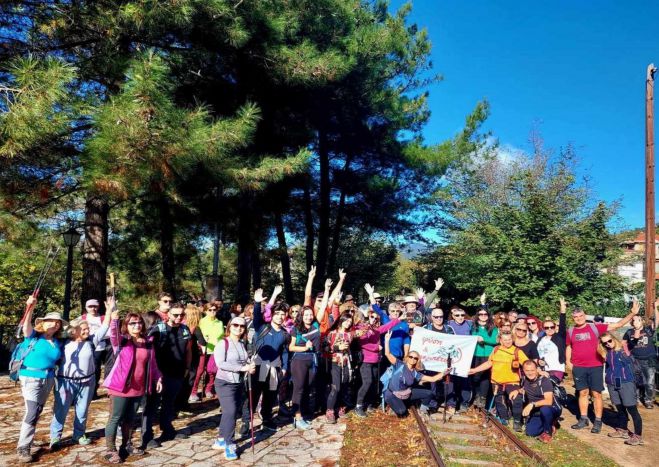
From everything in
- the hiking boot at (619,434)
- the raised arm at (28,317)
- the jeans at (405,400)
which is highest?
the raised arm at (28,317)

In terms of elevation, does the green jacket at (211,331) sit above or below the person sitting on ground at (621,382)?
above

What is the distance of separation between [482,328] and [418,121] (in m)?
13.4

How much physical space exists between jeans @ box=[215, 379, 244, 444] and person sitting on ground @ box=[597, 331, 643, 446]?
5.80 meters

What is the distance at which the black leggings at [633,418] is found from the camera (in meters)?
7.06

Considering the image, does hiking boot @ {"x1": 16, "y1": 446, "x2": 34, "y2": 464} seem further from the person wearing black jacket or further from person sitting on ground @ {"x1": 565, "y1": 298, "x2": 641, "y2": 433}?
person sitting on ground @ {"x1": 565, "y1": 298, "x2": 641, "y2": 433}

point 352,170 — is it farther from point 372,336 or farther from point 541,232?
point 372,336

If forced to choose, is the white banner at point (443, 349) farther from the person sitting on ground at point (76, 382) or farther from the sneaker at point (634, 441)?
the person sitting on ground at point (76, 382)

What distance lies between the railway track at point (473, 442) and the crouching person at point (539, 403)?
42 cm

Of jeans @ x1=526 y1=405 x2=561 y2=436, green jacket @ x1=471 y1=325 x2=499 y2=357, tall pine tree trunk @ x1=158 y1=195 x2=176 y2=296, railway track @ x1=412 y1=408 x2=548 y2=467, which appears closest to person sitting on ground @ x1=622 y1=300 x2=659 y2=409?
green jacket @ x1=471 y1=325 x2=499 y2=357

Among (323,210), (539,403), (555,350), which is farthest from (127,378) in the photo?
(323,210)

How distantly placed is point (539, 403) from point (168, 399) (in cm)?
548

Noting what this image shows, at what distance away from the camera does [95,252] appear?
35.7 feet

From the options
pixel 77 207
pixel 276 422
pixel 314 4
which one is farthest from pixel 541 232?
pixel 77 207

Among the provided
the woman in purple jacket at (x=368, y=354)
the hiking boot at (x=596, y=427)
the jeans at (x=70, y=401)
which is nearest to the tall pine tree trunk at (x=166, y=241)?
the jeans at (x=70, y=401)
